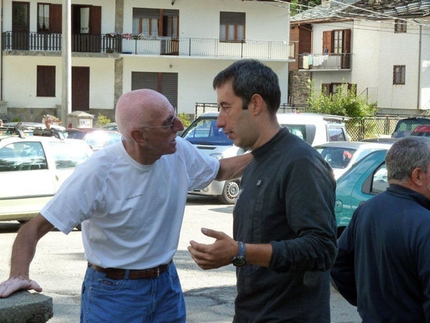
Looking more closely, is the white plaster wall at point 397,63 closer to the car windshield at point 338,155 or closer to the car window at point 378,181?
the car windshield at point 338,155

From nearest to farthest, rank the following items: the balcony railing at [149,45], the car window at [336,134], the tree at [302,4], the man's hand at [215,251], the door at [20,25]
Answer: the man's hand at [215,251], the car window at [336,134], the door at [20,25], the balcony railing at [149,45], the tree at [302,4]

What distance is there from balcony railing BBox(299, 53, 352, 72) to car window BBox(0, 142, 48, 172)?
136 feet

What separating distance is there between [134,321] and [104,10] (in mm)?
41374

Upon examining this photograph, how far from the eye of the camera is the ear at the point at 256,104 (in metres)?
3.70

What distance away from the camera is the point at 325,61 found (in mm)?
55469

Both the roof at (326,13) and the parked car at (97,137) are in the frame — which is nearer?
the parked car at (97,137)

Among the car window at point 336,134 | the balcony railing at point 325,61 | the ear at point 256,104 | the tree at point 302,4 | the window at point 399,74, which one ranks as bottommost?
the car window at point 336,134

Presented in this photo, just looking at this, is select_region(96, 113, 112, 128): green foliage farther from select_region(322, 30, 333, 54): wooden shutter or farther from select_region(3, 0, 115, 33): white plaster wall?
select_region(322, 30, 333, 54): wooden shutter

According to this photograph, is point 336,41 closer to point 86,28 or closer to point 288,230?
point 86,28

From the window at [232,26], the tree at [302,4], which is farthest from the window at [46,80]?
the tree at [302,4]

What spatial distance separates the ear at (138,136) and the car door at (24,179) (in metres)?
9.70

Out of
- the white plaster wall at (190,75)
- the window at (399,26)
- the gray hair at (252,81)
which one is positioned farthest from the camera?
the window at (399,26)

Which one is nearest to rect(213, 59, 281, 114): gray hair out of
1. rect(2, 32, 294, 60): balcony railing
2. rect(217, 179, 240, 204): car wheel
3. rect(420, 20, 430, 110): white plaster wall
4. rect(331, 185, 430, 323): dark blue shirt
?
rect(331, 185, 430, 323): dark blue shirt

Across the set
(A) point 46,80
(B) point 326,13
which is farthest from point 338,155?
(B) point 326,13
